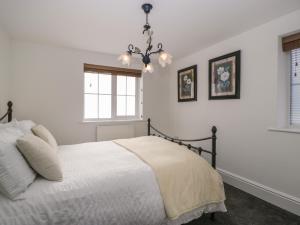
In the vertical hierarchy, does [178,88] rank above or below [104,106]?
above

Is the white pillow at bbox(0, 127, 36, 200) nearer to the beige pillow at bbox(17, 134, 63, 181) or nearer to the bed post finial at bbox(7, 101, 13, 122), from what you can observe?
the beige pillow at bbox(17, 134, 63, 181)

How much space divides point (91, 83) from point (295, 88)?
124 inches

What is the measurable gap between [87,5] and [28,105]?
1959mm

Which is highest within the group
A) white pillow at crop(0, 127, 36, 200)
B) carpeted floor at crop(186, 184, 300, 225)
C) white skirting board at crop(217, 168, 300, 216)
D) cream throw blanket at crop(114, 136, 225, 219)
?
white pillow at crop(0, 127, 36, 200)

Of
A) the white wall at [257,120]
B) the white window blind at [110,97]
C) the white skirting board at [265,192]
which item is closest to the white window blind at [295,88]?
the white wall at [257,120]

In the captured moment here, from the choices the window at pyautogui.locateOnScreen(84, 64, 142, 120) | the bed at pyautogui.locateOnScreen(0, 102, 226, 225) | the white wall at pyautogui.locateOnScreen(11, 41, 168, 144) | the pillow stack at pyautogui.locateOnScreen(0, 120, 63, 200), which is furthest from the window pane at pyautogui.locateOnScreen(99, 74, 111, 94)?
the pillow stack at pyautogui.locateOnScreen(0, 120, 63, 200)

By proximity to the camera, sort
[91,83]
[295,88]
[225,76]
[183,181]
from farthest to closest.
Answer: [91,83] < [225,76] < [295,88] < [183,181]

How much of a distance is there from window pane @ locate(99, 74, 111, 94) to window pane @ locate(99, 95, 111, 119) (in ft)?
0.33

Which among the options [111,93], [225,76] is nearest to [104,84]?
[111,93]

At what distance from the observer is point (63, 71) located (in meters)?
3.10

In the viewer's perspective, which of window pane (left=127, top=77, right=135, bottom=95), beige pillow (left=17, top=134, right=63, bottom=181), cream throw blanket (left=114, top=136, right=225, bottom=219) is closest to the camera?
beige pillow (left=17, top=134, right=63, bottom=181)

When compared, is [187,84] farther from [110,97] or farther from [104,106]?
[104,106]

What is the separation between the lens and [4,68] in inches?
100

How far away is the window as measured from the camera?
3406 millimetres
